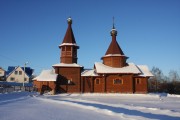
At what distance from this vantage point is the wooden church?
29969 mm

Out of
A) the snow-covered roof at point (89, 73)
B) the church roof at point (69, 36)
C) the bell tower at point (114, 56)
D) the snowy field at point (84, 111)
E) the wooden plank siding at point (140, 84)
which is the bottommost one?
the snowy field at point (84, 111)

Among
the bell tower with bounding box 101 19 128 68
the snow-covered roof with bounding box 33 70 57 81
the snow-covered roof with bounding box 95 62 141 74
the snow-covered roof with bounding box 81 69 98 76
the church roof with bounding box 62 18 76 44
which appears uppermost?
the church roof with bounding box 62 18 76 44

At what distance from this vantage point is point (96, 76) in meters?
30.8

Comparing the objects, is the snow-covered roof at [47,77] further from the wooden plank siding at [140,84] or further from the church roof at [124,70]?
the wooden plank siding at [140,84]

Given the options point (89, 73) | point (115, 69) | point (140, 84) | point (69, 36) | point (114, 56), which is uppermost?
point (69, 36)

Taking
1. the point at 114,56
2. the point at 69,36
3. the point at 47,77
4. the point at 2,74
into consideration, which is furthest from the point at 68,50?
the point at 2,74

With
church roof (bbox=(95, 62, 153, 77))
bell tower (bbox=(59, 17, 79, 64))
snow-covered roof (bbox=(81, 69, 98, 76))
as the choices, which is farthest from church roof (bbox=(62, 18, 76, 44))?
church roof (bbox=(95, 62, 153, 77))

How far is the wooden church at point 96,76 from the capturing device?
30.0 meters

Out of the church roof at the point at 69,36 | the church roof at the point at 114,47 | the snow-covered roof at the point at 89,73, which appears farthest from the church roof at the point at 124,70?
the church roof at the point at 69,36

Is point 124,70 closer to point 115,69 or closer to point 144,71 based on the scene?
point 115,69

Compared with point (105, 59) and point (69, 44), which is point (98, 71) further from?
point (69, 44)

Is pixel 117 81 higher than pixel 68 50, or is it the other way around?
pixel 68 50

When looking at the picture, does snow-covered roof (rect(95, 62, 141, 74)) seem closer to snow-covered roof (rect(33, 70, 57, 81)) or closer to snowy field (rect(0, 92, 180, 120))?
snow-covered roof (rect(33, 70, 57, 81))

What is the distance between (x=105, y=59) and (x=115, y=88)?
174 inches
